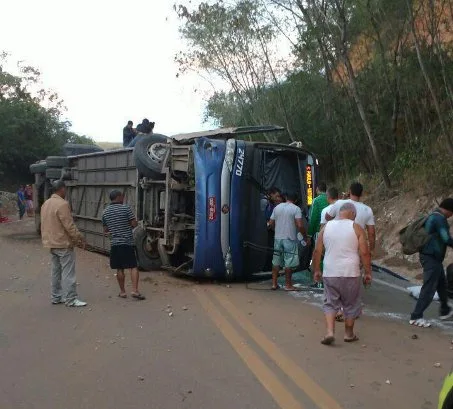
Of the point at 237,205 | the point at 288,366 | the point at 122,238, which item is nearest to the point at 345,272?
the point at 288,366

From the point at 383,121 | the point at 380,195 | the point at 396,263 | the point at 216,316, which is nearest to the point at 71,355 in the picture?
the point at 216,316

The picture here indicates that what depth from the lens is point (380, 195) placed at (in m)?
18.7

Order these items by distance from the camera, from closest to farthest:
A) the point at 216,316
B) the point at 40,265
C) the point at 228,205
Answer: the point at 216,316, the point at 228,205, the point at 40,265

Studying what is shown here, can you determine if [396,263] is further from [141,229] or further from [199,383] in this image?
[199,383]

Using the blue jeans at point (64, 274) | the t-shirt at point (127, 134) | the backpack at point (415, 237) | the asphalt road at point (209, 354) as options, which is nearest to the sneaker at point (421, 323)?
the asphalt road at point (209, 354)

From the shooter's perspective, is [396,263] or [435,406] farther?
[396,263]

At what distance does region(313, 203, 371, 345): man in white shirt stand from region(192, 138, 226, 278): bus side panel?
343cm

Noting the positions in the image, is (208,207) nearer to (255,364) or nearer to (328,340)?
(328,340)

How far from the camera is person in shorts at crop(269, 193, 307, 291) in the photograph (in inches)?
369

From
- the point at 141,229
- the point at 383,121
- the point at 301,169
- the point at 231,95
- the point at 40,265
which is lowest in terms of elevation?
the point at 40,265

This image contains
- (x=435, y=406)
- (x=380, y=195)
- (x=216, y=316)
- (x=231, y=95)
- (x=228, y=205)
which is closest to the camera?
(x=435, y=406)

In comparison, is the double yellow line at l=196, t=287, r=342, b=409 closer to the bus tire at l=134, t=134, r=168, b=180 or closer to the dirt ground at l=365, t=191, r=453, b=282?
the bus tire at l=134, t=134, r=168, b=180

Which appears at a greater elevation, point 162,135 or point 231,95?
point 231,95

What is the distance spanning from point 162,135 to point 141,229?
180cm
